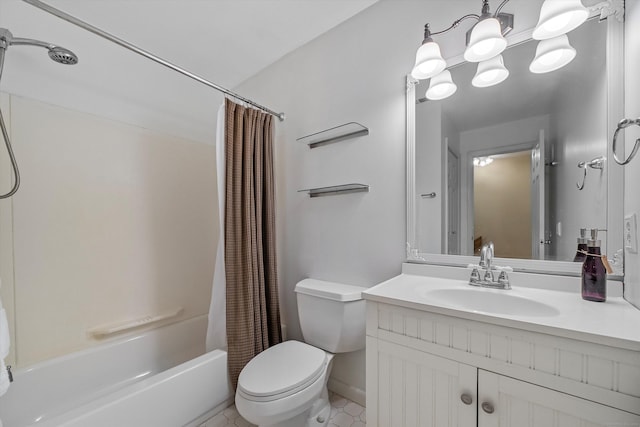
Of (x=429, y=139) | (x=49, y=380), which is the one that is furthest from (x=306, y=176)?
(x=49, y=380)

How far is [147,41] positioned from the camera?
1695 millimetres

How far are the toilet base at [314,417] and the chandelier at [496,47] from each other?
1.74 m

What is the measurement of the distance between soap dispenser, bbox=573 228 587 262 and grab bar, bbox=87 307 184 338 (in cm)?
236

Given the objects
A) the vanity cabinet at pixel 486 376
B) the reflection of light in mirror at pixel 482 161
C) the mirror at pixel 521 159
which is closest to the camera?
the vanity cabinet at pixel 486 376

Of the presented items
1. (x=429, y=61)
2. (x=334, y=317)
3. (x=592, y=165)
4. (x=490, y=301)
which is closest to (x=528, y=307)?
(x=490, y=301)

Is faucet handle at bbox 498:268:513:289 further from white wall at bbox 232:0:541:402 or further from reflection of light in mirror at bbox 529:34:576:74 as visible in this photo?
reflection of light in mirror at bbox 529:34:576:74

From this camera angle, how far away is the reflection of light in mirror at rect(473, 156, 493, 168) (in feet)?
3.98

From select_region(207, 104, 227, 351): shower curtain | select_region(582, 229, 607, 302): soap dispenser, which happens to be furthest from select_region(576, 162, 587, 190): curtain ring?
select_region(207, 104, 227, 351): shower curtain

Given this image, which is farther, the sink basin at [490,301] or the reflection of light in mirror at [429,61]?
the reflection of light in mirror at [429,61]

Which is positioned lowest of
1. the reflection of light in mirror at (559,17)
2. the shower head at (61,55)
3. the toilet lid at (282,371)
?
the toilet lid at (282,371)

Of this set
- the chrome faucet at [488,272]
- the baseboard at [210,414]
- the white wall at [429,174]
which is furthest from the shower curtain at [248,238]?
the chrome faucet at [488,272]

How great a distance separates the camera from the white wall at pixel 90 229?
1359 mm

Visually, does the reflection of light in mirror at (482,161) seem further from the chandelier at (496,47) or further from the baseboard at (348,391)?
the baseboard at (348,391)

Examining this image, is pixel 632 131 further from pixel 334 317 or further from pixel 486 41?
pixel 334 317
